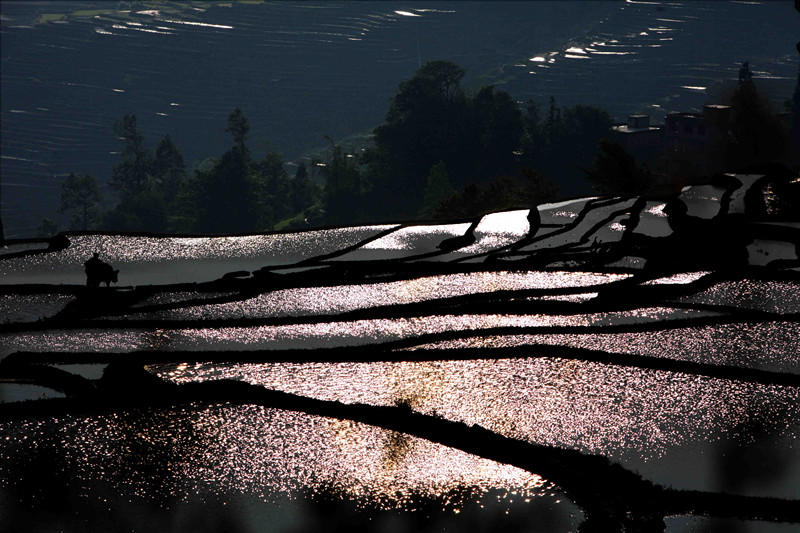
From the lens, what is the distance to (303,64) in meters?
122

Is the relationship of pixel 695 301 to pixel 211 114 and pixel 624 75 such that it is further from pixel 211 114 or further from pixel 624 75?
pixel 211 114

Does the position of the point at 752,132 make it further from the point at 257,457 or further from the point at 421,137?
the point at 257,457

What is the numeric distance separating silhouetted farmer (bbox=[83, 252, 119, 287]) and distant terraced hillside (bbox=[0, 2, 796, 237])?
98.4 m

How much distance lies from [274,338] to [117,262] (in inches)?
45.1

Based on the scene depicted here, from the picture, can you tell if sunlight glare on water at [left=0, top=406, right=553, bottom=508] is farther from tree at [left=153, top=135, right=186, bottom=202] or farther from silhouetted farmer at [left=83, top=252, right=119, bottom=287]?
tree at [left=153, top=135, right=186, bottom=202]

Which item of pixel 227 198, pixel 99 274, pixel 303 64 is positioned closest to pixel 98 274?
pixel 99 274

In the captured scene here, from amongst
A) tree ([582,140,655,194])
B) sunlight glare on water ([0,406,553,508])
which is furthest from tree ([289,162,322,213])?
sunlight glare on water ([0,406,553,508])

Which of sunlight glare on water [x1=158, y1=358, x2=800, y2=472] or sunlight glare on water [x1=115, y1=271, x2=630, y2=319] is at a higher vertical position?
sunlight glare on water [x1=158, y1=358, x2=800, y2=472]

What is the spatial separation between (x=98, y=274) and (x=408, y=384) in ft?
4.68

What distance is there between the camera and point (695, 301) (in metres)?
2.79

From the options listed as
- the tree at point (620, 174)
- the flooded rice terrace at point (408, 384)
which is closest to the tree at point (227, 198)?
the tree at point (620, 174)

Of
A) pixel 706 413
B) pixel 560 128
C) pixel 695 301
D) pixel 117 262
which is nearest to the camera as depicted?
pixel 706 413

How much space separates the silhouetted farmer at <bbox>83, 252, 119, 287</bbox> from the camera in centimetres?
300

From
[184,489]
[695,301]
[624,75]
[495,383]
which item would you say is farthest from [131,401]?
[624,75]
